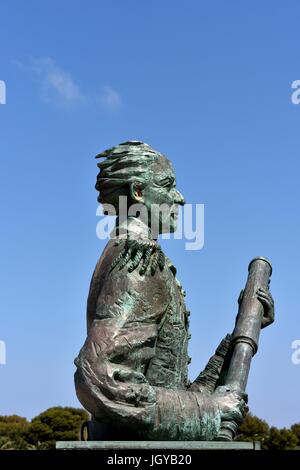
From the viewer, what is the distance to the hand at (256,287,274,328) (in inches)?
294

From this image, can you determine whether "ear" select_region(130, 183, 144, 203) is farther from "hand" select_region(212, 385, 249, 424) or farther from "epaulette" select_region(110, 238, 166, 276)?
"hand" select_region(212, 385, 249, 424)

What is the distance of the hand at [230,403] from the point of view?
6562mm

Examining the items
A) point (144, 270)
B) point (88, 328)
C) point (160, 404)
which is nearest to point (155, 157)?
point (144, 270)

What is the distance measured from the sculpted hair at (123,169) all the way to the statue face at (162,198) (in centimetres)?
7

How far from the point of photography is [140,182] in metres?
7.07

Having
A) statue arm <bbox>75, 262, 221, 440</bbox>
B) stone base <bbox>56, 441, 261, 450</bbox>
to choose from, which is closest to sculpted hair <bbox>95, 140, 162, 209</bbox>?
statue arm <bbox>75, 262, 221, 440</bbox>

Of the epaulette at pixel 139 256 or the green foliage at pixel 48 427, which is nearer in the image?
the epaulette at pixel 139 256

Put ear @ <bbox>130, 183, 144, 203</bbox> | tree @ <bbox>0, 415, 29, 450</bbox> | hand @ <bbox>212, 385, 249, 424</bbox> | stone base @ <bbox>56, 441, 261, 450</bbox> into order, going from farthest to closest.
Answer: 1. tree @ <bbox>0, 415, 29, 450</bbox>
2. ear @ <bbox>130, 183, 144, 203</bbox>
3. hand @ <bbox>212, 385, 249, 424</bbox>
4. stone base @ <bbox>56, 441, 261, 450</bbox>

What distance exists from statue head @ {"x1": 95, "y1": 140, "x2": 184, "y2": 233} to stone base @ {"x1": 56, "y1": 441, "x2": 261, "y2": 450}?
1968 millimetres

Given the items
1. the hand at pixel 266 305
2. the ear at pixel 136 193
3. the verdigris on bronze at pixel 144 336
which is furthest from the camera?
the hand at pixel 266 305

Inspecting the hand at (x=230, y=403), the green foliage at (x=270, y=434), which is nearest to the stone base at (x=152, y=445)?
the hand at (x=230, y=403)

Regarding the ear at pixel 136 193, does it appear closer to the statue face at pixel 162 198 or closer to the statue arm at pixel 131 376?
the statue face at pixel 162 198
